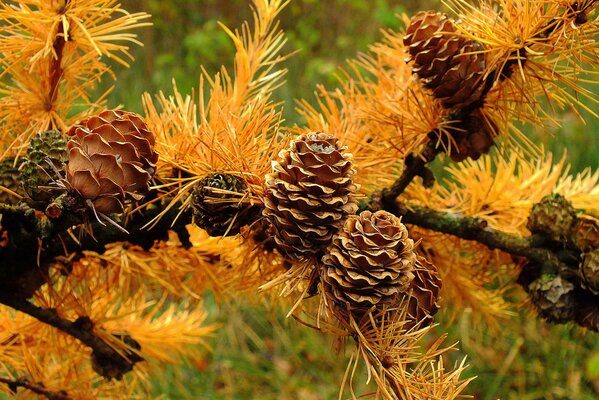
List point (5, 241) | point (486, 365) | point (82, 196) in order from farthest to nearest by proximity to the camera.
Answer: point (486, 365)
point (5, 241)
point (82, 196)

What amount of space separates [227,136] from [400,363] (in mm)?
165

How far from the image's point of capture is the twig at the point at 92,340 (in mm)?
501

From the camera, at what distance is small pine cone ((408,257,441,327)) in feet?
1.25

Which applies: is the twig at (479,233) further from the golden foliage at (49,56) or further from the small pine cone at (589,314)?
the golden foliage at (49,56)

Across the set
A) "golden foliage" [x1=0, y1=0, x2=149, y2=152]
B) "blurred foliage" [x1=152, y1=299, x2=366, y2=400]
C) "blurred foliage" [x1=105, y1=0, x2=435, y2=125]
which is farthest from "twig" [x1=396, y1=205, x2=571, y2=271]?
"blurred foliage" [x1=105, y1=0, x2=435, y2=125]

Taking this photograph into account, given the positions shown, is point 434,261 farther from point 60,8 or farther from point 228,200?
point 60,8

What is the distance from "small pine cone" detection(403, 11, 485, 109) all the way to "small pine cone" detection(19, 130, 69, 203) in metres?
0.21

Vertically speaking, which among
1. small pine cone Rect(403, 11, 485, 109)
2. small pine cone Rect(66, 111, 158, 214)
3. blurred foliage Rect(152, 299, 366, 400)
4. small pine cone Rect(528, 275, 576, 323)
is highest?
small pine cone Rect(403, 11, 485, 109)

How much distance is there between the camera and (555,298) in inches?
18.0

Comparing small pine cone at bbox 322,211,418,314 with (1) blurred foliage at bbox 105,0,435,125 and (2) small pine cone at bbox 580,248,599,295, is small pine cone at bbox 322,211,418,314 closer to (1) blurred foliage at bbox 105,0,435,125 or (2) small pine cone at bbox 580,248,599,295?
(2) small pine cone at bbox 580,248,599,295

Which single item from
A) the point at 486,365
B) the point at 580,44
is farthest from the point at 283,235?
the point at 486,365

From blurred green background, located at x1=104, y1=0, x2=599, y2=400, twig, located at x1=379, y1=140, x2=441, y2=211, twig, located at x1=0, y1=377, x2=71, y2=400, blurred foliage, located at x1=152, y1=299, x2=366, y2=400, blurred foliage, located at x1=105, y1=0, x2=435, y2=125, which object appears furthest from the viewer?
blurred foliage, located at x1=105, y1=0, x2=435, y2=125

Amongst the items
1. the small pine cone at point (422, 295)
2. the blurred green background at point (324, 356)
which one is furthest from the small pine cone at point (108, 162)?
the blurred green background at point (324, 356)

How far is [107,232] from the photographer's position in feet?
1.41
